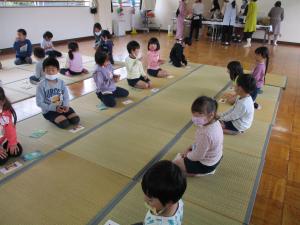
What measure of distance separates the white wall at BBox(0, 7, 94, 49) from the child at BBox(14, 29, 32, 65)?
1046mm

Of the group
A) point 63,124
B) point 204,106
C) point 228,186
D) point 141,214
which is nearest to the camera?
point 141,214

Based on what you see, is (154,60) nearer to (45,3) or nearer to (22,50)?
(22,50)

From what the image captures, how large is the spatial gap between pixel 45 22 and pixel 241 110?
5989 millimetres

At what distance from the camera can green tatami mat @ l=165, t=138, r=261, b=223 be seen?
1.89 meters

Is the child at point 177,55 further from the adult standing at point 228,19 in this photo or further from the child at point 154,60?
the adult standing at point 228,19

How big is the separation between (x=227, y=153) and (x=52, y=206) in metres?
1.55

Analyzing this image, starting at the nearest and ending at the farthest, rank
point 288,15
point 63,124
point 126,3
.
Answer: point 63,124
point 288,15
point 126,3

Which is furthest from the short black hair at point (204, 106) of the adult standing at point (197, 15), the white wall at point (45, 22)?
the adult standing at point (197, 15)

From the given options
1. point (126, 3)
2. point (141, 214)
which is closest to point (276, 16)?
point (126, 3)

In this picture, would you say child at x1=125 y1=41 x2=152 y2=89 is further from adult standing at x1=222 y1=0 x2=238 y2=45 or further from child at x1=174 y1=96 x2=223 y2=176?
adult standing at x1=222 y1=0 x2=238 y2=45

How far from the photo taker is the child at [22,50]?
207 inches

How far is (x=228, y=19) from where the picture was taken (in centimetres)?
852

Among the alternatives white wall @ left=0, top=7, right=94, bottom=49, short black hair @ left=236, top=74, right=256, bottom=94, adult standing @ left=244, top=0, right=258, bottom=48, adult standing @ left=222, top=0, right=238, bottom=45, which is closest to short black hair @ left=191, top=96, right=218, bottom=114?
short black hair @ left=236, top=74, right=256, bottom=94

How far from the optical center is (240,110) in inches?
106
